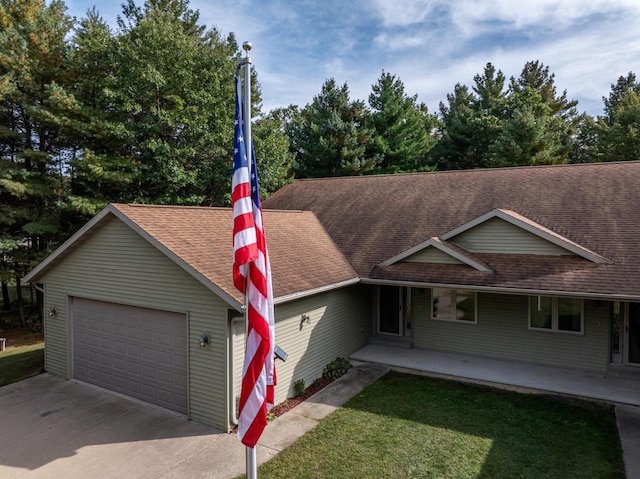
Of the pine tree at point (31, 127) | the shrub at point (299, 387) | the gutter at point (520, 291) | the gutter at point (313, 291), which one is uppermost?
the pine tree at point (31, 127)

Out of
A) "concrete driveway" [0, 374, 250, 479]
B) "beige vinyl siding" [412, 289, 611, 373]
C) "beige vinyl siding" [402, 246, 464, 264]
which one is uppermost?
"beige vinyl siding" [402, 246, 464, 264]

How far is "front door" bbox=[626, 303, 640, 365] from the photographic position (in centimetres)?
1075

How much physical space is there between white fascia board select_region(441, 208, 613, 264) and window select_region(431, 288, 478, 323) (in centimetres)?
165

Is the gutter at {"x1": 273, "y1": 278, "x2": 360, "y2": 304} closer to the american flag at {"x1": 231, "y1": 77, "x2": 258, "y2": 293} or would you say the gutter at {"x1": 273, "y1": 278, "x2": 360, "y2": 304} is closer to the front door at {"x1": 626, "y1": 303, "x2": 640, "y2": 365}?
the american flag at {"x1": 231, "y1": 77, "x2": 258, "y2": 293}

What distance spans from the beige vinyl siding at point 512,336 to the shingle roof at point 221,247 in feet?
9.91

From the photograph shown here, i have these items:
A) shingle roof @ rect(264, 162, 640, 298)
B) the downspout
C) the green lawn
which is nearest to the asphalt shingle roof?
the downspout

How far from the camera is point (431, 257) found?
471 inches

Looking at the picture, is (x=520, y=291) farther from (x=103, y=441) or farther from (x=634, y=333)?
(x=103, y=441)

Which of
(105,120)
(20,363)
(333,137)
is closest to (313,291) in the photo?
(20,363)

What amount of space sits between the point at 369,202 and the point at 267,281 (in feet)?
37.9

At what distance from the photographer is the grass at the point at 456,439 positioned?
6551 millimetres

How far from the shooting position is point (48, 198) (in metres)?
17.7

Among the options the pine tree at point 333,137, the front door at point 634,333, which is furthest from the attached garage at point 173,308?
the pine tree at point 333,137

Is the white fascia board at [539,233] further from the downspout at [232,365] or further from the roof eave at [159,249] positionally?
the roof eave at [159,249]
